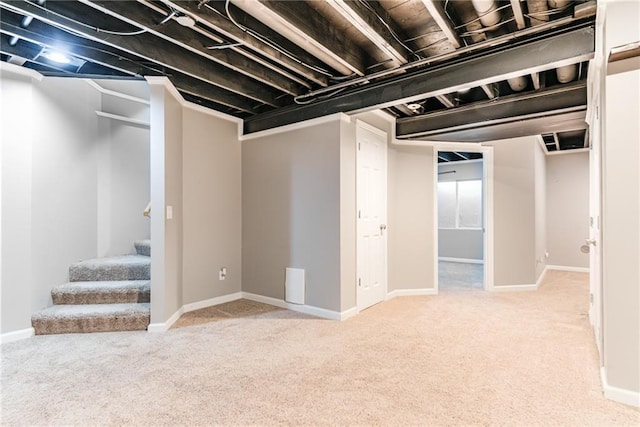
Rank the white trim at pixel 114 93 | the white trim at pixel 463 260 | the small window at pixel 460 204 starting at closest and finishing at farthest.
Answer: the white trim at pixel 114 93, the white trim at pixel 463 260, the small window at pixel 460 204

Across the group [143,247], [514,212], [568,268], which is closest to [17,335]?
[143,247]

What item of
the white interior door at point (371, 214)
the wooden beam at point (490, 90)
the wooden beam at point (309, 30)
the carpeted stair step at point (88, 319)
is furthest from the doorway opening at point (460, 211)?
the carpeted stair step at point (88, 319)

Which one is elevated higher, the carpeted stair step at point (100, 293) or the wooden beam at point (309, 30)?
the wooden beam at point (309, 30)

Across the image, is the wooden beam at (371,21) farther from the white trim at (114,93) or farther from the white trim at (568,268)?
the white trim at (568,268)

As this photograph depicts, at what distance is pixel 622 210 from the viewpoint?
1940 millimetres

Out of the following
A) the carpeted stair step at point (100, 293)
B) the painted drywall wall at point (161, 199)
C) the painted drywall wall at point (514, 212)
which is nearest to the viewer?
the painted drywall wall at point (161, 199)

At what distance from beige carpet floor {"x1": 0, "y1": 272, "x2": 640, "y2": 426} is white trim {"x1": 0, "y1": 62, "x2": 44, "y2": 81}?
2377mm

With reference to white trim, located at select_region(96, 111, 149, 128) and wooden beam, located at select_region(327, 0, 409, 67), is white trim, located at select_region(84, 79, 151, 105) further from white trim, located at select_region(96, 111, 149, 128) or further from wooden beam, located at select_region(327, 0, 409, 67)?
wooden beam, located at select_region(327, 0, 409, 67)

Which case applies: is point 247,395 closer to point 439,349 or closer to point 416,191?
point 439,349

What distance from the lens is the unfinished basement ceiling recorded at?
2.19 metres

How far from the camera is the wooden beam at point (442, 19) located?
203 cm

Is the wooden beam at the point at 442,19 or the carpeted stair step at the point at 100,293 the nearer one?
the wooden beam at the point at 442,19

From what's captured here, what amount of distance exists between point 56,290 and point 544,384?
4.36 meters

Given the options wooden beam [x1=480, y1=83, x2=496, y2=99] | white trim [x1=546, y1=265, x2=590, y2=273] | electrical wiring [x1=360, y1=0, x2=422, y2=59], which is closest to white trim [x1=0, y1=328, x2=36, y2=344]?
electrical wiring [x1=360, y1=0, x2=422, y2=59]
